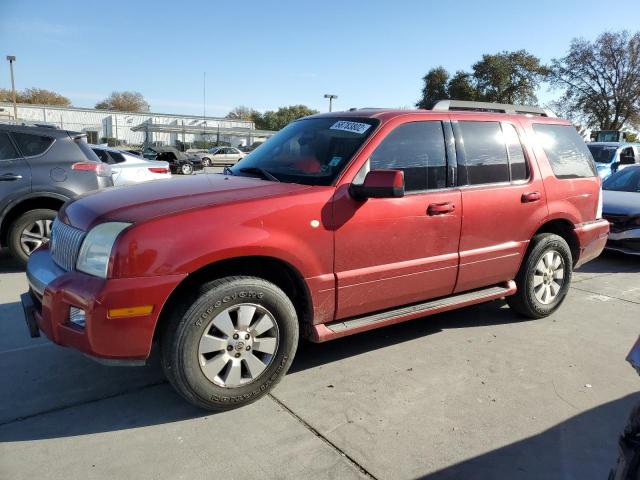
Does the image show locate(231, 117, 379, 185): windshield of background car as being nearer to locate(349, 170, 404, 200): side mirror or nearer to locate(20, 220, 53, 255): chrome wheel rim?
locate(349, 170, 404, 200): side mirror

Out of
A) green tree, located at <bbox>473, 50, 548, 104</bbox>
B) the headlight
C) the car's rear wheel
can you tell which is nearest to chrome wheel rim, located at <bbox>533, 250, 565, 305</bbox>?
the headlight

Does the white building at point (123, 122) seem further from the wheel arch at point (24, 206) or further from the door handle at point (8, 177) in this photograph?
the door handle at point (8, 177)

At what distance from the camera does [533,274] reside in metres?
4.61

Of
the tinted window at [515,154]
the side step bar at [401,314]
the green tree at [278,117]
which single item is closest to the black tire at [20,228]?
the side step bar at [401,314]

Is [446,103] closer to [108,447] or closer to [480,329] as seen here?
[480,329]

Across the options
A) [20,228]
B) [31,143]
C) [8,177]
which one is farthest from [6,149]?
[20,228]

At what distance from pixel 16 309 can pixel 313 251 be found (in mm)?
3292

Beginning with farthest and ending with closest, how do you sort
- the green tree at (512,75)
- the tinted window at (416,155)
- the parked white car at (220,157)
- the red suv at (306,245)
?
the green tree at (512,75) < the parked white car at (220,157) < the tinted window at (416,155) < the red suv at (306,245)

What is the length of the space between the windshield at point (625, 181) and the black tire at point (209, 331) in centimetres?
766

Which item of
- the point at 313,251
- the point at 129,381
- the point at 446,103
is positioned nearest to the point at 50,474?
the point at 129,381

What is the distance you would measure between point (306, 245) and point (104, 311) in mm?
1226

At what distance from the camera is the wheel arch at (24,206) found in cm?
600

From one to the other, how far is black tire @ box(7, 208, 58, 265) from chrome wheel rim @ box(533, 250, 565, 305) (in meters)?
5.51

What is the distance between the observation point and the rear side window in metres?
4.72
